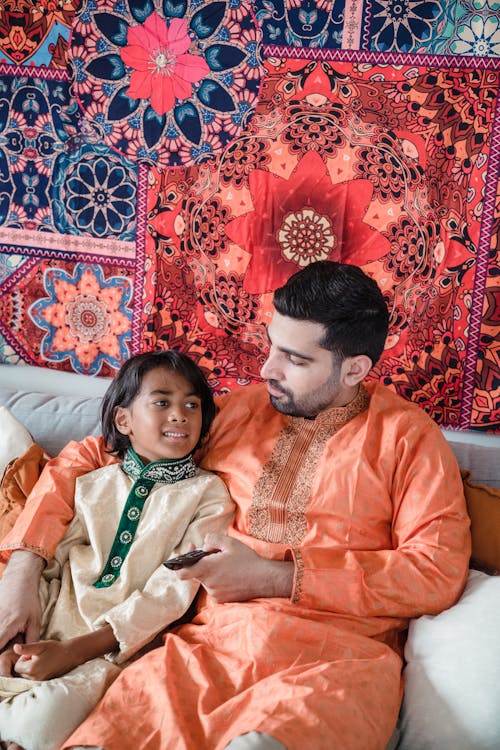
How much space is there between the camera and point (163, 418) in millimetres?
1936

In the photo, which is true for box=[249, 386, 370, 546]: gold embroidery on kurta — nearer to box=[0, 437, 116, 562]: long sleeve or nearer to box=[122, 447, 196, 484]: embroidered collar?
box=[122, 447, 196, 484]: embroidered collar

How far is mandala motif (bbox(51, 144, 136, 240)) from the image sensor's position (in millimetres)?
2506

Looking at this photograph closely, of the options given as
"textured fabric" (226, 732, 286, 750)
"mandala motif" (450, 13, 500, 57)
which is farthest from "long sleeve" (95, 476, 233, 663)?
"mandala motif" (450, 13, 500, 57)

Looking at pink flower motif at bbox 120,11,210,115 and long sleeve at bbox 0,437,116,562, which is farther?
pink flower motif at bbox 120,11,210,115

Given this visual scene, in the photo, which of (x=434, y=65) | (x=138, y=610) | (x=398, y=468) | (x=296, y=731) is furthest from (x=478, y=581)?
(x=434, y=65)

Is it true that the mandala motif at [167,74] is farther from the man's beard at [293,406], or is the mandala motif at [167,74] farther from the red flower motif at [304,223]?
the man's beard at [293,406]

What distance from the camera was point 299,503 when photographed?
1.83 meters

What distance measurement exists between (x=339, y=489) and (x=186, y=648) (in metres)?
0.52

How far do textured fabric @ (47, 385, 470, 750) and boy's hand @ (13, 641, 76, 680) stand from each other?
0.45 feet

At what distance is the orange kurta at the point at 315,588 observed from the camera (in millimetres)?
1428

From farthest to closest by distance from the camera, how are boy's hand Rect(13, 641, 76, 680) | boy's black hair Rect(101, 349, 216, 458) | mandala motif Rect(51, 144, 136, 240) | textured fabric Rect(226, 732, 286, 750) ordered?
mandala motif Rect(51, 144, 136, 240)
boy's black hair Rect(101, 349, 216, 458)
boy's hand Rect(13, 641, 76, 680)
textured fabric Rect(226, 732, 286, 750)

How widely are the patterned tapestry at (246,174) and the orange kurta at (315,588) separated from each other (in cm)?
52

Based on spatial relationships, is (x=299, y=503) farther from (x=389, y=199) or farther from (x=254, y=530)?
(x=389, y=199)

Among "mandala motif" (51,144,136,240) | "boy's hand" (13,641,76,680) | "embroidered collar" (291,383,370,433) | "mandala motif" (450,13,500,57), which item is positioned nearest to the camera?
"boy's hand" (13,641,76,680)
